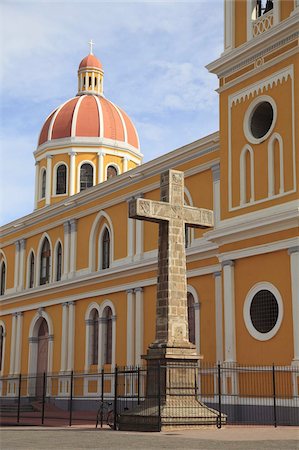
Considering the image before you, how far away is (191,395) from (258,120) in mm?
8968

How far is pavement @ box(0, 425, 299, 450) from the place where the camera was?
11648 millimetres

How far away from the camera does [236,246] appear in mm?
20594

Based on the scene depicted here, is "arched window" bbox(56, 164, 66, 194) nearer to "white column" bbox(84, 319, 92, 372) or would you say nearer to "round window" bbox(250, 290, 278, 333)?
"white column" bbox(84, 319, 92, 372)

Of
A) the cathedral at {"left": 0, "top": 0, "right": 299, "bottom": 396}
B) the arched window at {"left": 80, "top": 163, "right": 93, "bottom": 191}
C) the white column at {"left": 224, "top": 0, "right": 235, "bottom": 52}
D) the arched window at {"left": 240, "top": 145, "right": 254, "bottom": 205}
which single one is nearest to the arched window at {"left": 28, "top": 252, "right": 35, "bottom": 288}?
the cathedral at {"left": 0, "top": 0, "right": 299, "bottom": 396}

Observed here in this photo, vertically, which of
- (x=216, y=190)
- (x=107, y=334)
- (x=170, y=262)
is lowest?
(x=107, y=334)

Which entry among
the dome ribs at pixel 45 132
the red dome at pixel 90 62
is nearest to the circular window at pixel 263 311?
the dome ribs at pixel 45 132

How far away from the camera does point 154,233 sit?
26.8m

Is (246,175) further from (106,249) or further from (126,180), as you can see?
(106,249)

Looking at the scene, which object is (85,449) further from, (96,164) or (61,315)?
(96,164)

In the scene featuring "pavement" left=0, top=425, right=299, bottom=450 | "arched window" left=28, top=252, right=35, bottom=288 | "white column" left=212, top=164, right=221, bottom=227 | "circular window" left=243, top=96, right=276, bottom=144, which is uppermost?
"circular window" left=243, top=96, right=276, bottom=144

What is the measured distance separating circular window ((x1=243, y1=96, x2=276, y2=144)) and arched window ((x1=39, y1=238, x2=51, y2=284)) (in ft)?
49.1

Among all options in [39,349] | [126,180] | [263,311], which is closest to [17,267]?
[39,349]

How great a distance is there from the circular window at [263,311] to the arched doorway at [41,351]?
1486cm

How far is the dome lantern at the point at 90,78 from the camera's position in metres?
40.2
